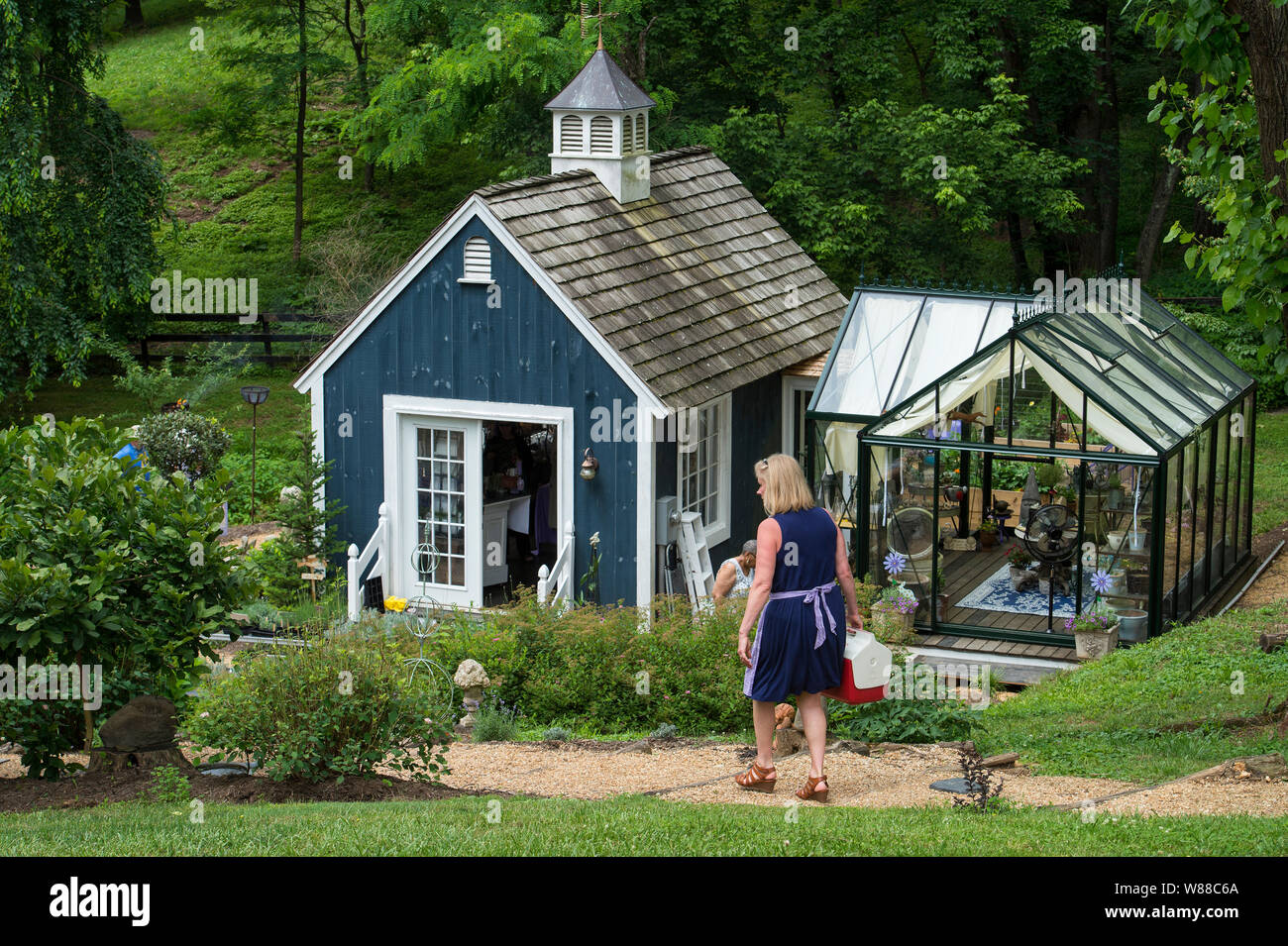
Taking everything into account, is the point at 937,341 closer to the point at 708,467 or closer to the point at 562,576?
the point at 708,467

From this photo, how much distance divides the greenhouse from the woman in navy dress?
6.28m

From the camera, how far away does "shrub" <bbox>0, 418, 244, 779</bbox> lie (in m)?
8.47

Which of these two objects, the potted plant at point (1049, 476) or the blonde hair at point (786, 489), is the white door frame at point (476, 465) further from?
the blonde hair at point (786, 489)

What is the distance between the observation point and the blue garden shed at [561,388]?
49.6 ft

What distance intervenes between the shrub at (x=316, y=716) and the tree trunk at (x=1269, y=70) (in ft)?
19.8

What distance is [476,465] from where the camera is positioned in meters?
15.6

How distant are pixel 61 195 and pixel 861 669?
19.9 m

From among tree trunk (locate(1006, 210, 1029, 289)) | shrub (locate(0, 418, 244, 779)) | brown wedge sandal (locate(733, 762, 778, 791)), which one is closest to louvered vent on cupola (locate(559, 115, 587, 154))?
shrub (locate(0, 418, 244, 779))

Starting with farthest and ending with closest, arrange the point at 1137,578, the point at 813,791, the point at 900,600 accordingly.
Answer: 1. the point at 900,600
2. the point at 1137,578
3. the point at 813,791

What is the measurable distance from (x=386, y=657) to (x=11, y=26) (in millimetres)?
16016

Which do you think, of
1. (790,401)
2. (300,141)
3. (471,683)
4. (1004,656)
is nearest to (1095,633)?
(1004,656)

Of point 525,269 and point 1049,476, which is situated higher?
point 525,269

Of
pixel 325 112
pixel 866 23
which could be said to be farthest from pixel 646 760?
pixel 325 112

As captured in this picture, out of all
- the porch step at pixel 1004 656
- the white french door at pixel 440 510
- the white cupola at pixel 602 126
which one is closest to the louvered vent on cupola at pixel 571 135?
the white cupola at pixel 602 126
